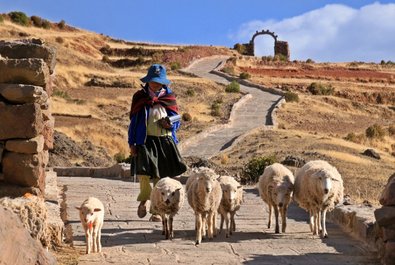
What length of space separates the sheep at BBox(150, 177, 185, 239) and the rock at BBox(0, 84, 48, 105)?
225 cm

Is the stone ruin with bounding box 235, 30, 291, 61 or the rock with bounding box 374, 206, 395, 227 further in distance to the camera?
the stone ruin with bounding box 235, 30, 291, 61

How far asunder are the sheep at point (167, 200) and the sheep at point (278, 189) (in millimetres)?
1610

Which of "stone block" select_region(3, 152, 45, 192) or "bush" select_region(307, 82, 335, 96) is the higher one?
"bush" select_region(307, 82, 335, 96)

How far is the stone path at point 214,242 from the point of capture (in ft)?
29.9

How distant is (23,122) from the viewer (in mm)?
9875

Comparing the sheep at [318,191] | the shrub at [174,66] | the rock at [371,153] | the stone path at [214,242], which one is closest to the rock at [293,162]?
the stone path at [214,242]

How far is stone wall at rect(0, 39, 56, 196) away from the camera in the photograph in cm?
983

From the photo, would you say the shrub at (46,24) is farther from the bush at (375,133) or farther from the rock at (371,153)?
the rock at (371,153)

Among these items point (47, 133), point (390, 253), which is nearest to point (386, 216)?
point (390, 253)

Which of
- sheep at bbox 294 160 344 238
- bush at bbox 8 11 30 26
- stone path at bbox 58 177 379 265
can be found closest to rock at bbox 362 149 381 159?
stone path at bbox 58 177 379 265

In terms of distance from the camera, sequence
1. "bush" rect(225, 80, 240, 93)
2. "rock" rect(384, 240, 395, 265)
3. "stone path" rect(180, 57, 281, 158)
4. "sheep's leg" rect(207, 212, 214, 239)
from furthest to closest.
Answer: "bush" rect(225, 80, 240, 93)
"stone path" rect(180, 57, 281, 158)
"sheep's leg" rect(207, 212, 214, 239)
"rock" rect(384, 240, 395, 265)

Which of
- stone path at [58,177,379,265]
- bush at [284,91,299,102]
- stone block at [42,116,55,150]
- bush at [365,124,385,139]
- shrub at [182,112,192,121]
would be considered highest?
bush at [284,91,299,102]

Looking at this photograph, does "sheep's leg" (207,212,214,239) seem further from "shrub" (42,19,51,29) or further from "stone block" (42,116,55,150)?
"shrub" (42,19,51,29)

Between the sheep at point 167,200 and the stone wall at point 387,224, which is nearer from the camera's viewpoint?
the stone wall at point 387,224
